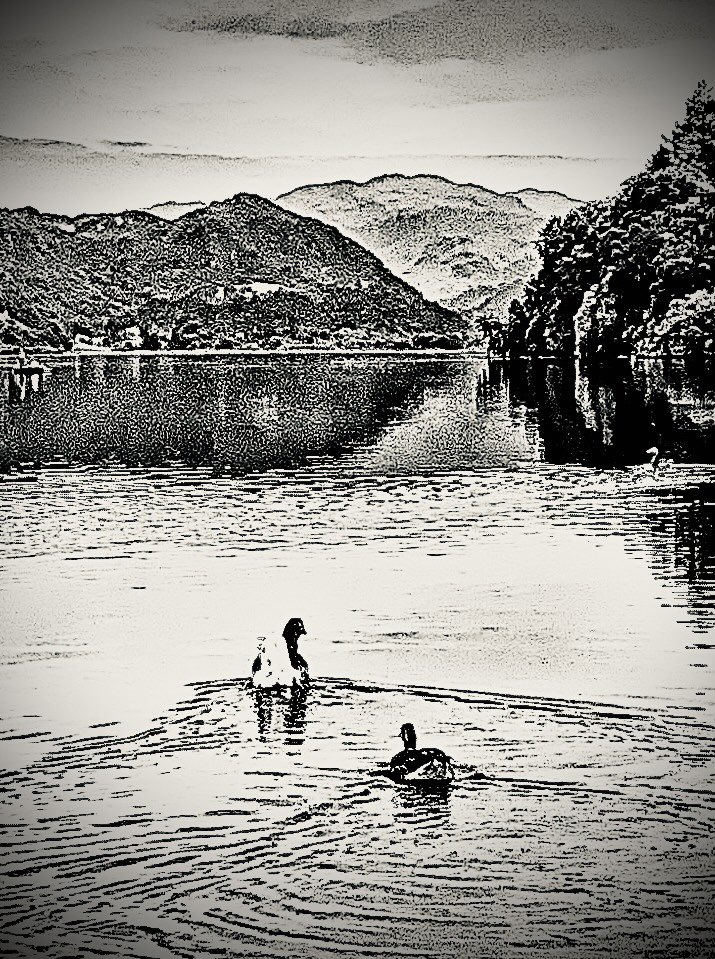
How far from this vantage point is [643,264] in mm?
33406

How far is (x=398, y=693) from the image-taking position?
7.42m

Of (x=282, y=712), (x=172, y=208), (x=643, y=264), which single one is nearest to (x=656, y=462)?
(x=172, y=208)

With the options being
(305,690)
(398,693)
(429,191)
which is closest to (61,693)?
(305,690)

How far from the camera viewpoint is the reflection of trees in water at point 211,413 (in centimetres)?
2080

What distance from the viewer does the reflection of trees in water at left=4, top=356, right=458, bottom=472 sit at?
20797 millimetres

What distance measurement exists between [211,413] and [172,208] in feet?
32.2

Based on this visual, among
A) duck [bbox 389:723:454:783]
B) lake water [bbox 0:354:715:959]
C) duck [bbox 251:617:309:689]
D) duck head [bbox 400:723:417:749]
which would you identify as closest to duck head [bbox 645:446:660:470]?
lake water [bbox 0:354:715:959]

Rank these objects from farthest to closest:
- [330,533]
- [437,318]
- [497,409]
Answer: [437,318]
[497,409]
[330,533]

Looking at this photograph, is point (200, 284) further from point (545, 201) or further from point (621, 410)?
point (545, 201)

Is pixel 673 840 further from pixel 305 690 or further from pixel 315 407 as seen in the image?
pixel 315 407

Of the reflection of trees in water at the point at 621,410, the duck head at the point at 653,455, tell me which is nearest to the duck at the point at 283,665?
the duck head at the point at 653,455

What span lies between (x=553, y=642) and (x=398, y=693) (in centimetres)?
168

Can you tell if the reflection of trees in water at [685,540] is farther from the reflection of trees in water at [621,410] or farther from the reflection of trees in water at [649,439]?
the reflection of trees in water at [621,410]

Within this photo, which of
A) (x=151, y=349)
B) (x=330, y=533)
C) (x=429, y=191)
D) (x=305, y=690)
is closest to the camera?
(x=305, y=690)
